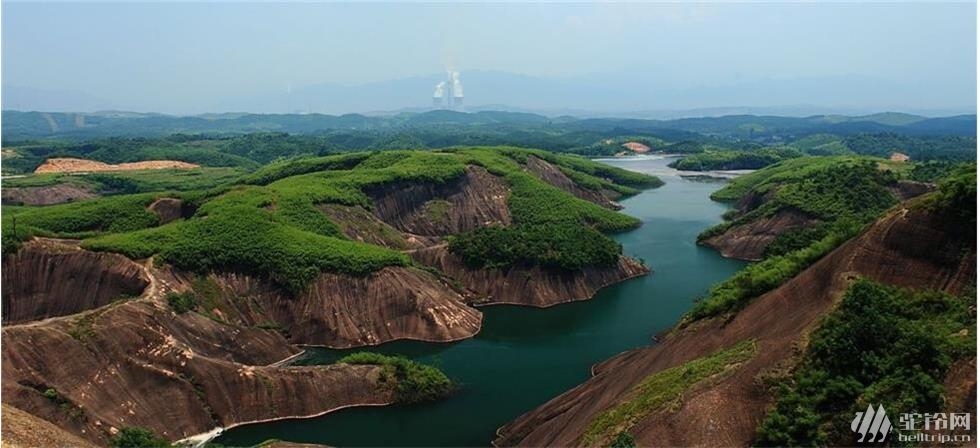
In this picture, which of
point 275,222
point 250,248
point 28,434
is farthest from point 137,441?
point 275,222

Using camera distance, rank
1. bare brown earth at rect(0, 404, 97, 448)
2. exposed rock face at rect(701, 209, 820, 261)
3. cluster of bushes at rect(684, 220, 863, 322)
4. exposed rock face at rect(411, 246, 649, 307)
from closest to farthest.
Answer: bare brown earth at rect(0, 404, 97, 448)
cluster of bushes at rect(684, 220, 863, 322)
exposed rock face at rect(411, 246, 649, 307)
exposed rock face at rect(701, 209, 820, 261)

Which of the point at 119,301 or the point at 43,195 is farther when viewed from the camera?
the point at 43,195

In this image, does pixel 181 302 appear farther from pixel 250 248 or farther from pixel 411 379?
pixel 411 379

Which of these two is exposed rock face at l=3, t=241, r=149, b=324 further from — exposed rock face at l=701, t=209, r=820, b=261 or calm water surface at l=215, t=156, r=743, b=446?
exposed rock face at l=701, t=209, r=820, b=261

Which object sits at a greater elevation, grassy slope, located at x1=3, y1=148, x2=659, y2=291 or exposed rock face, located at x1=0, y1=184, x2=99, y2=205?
grassy slope, located at x1=3, y1=148, x2=659, y2=291

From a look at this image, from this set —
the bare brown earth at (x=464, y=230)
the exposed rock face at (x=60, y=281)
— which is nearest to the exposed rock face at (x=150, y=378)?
the exposed rock face at (x=60, y=281)

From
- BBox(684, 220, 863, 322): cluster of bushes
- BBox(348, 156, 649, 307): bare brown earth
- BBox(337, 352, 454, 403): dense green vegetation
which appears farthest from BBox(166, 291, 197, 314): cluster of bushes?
BBox(684, 220, 863, 322): cluster of bushes
